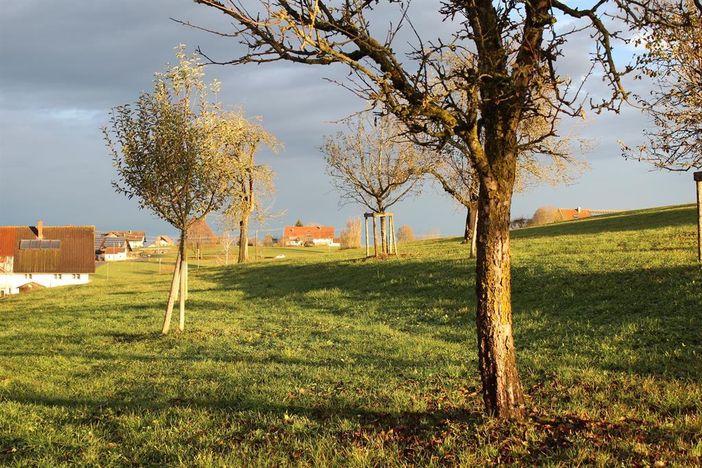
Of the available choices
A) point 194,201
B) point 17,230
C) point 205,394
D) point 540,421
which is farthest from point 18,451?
point 17,230

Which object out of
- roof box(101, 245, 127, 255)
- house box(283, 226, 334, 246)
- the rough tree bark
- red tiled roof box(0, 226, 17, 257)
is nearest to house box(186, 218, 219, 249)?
Result: red tiled roof box(0, 226, 17, 257)

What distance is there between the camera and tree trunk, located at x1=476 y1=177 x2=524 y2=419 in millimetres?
5246

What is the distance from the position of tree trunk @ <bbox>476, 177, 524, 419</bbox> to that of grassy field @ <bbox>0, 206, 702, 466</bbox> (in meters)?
0.64

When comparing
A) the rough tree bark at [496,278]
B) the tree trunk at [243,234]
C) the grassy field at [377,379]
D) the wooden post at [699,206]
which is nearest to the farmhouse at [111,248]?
the tree trunk at [243,234]

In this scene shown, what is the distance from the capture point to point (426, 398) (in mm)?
6785

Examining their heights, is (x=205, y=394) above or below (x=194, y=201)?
below

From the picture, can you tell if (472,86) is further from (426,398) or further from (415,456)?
(426,398)

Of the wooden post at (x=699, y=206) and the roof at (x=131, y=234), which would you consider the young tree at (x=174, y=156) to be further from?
the roof at (x=131, y=234)

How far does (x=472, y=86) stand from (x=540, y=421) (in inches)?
139

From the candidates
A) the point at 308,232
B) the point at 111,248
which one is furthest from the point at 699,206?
the point at 308,232

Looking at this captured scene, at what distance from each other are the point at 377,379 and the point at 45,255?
6645cm

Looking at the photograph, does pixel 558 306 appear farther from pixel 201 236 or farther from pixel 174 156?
pixel 201 236

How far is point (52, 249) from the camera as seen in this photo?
207ft

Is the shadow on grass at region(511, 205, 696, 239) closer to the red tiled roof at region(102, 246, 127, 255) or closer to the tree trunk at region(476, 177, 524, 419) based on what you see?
the tree trunk at region(476, 177, 524, 419)
